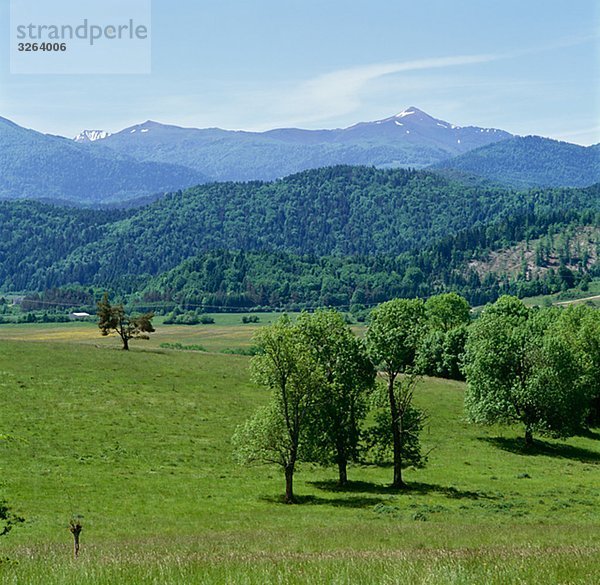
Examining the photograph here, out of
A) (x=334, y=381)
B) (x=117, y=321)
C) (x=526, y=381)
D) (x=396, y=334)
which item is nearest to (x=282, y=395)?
(x=334, y=381)

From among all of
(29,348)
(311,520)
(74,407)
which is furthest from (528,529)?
(29,348)

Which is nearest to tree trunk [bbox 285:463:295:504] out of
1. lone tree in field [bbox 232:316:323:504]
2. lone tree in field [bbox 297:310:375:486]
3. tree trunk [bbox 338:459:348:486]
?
lone tree in field [bbox 232:316:323:504]

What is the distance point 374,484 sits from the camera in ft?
187

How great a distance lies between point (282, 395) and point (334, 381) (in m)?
4.04

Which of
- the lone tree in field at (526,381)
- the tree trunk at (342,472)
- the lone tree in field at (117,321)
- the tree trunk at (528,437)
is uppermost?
the lone tree in field at (117,321)

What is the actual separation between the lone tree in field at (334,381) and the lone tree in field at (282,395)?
6.20 feet

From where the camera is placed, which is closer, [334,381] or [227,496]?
[227,496]

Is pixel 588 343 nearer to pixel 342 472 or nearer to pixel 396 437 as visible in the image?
pixel 396 437

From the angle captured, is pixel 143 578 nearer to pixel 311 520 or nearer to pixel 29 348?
pixel 311 520

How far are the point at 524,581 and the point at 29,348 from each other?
9768 cm

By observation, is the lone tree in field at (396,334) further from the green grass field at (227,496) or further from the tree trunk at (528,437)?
the tree trunk at (528,437)

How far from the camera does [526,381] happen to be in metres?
77.2

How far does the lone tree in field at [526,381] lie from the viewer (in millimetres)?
75812

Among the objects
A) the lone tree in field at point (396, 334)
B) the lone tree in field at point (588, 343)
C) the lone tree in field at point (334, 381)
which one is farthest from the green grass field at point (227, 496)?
the lone tree in field at point (396, 334)
